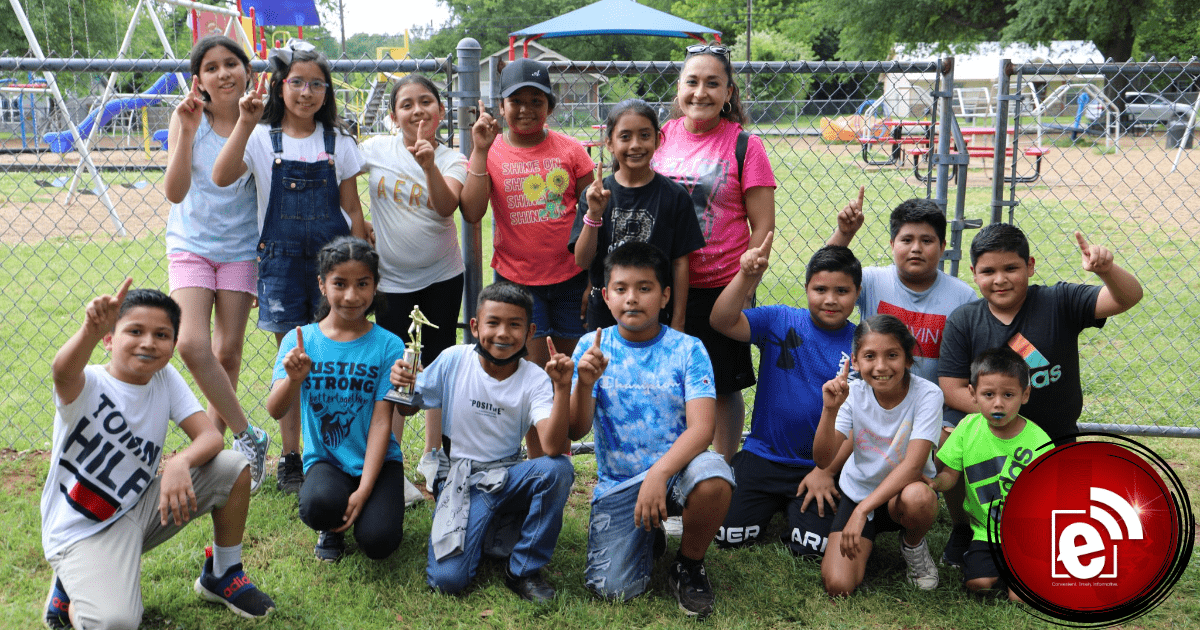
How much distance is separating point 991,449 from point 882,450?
14.4 inches

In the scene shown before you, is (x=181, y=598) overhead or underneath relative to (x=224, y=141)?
underneath

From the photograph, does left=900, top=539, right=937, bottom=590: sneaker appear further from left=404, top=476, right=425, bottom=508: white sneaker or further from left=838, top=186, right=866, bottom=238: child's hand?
left=404, top=476, right=425, bottom=508: white sneaker

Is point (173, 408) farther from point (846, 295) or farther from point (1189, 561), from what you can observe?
point (1189, 561)

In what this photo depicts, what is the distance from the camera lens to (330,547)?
3.37 metres

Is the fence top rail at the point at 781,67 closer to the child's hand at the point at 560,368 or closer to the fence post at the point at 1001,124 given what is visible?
the fence post at the point at 1001,124

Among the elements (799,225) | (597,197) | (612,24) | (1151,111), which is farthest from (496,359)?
(1151,111)

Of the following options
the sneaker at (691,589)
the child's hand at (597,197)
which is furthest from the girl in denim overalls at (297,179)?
the sneaker at (691,589)

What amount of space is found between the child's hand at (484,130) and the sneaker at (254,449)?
1.52 m

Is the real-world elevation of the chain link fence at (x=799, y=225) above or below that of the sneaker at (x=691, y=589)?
above

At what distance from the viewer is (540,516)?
126 inches

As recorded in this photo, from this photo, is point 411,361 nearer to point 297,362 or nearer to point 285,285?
point 297,362

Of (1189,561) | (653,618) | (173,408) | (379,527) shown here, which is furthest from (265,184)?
(1189,561)

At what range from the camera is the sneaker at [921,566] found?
323cm

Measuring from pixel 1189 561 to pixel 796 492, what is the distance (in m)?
1.43
